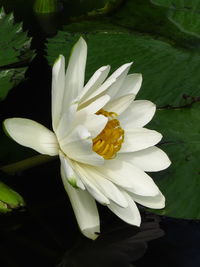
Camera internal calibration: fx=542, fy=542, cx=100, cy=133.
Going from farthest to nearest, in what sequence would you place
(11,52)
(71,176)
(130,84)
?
1. (11,52)
2. (130,84)
3. (71,176)

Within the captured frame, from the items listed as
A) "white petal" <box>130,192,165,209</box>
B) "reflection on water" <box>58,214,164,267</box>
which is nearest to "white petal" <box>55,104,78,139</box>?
"white petal" <box>130,192,165,209</box>

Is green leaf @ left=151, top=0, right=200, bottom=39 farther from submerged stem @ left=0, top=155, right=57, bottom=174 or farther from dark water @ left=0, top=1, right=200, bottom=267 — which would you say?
submerged stem @ left=0, top=155, right=57, bottom=174

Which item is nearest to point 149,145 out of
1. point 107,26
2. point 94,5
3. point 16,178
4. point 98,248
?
point 98,248

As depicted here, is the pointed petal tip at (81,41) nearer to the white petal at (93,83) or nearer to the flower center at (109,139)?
the white petal at (93,83)

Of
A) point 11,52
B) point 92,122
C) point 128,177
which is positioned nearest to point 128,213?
point 128,177

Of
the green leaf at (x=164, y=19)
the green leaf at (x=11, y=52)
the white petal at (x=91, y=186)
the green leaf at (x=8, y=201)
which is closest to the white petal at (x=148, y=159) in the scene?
the white petal at (x=91, y=186)

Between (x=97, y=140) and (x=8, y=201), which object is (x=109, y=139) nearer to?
(x=97, y=140)
